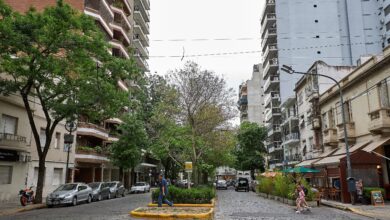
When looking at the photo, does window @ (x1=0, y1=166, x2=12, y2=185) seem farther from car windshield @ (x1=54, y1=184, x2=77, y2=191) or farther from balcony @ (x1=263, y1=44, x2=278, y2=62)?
balcony @ (x1=263, y1=44, x2=278, y2=62)

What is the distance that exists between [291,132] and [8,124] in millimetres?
37213

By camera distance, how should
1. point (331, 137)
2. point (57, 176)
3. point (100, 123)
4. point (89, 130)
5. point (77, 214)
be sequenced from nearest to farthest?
point (77, 214)
point (331, 137)
point (57, 176)
point (100, 123)
point (89, 130)

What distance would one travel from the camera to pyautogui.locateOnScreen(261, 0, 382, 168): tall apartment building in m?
56.9

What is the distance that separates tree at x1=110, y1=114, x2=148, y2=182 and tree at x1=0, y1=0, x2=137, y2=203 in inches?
772

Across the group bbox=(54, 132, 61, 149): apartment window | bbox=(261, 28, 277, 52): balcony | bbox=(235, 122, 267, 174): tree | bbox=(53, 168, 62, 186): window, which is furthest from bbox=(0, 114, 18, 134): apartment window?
bbox=(235, 122, 267, 174): tree

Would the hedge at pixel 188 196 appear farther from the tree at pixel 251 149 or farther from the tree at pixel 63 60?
the tree at pixel 251 149

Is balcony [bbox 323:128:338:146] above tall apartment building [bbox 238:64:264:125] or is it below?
below

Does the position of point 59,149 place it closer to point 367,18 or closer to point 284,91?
point 284,91

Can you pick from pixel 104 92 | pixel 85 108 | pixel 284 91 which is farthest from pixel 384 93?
pixel 284 91

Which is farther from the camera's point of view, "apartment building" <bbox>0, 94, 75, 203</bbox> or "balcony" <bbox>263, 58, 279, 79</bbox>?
"balcony" <bbox>263, 58, 279, 79</bbox>

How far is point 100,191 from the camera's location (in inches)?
1252

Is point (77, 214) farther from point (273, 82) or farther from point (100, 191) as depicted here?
point (273, 82)

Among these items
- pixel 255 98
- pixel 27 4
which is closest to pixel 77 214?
pixel 27 4

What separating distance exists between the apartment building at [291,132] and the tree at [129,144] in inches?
771
